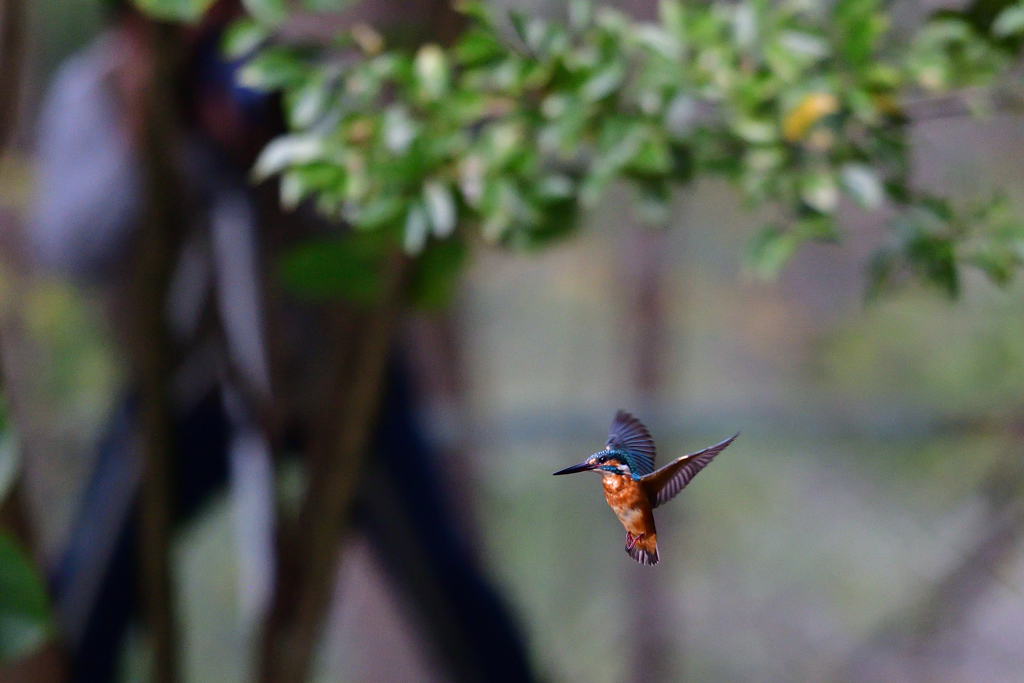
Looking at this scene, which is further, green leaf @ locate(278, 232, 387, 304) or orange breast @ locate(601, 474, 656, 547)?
green leaf @ locate(278, 232, 387, 304)

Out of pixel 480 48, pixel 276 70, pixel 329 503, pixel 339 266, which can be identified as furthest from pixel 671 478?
pixel 329 503

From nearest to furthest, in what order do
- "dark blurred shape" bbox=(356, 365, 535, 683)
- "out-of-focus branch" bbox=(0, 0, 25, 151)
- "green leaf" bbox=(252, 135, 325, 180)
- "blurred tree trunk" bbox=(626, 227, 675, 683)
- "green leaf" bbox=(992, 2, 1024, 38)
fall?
"green leaf" bbox=(992, 2, 1024, 38)
"green leaf" bbox=(252, 135, 325, 180)
"out-of-focus branch" bbox=(0, 0, 25, 151)
"dark blurred shape" bbox=(356, 365, 535, 683)
"blurred tree trunk" bbox=(626, 227, 675, 683)

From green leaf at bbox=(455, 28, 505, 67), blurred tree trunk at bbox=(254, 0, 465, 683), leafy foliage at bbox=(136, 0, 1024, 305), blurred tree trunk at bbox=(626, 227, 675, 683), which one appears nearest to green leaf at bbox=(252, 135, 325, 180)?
leafy foliage at bbox=(136, 0, 1024, 305)

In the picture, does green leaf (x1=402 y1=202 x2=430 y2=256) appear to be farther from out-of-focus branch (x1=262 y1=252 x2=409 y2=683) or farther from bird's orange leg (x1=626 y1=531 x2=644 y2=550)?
bird's orange leg (x1=626 y1=531 x2=644 y2=550)

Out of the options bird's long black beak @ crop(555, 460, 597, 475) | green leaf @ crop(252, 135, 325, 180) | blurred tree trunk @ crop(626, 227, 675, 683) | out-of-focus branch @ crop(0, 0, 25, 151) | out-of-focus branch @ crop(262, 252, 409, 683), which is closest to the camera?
bird's long black beak @ crop(555, 460, 597, 475)

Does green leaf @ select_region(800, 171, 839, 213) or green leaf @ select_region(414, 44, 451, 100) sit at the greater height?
green leaf @ select_region(414, 44, 451, 100)

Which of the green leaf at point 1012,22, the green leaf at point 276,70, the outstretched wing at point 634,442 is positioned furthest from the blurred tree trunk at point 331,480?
the outstretched wing at point 634,442

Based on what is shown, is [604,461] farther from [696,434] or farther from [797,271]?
[797,271]

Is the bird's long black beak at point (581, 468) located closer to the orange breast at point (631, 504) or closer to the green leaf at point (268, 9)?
the orange breast at point (631, 504)
